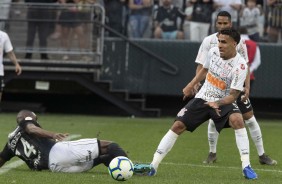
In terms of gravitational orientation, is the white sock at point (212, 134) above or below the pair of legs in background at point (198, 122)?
below

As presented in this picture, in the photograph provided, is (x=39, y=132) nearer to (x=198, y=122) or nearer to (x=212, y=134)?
(x=198, y=122)

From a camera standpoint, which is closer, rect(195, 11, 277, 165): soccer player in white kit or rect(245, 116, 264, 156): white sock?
rect(195, 11, 277, 165): soccer player in white kit

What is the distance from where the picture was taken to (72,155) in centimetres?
1027

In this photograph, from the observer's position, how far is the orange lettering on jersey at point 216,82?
10.7m

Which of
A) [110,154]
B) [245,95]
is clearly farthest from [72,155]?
[245,95]

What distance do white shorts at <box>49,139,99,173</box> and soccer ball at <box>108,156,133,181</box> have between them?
1.74ft

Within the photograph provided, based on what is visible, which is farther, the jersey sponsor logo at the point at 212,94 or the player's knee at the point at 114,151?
the jersey sponsor logo at the point at 212,94

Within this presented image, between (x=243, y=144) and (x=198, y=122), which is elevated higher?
(x=198, y=122)

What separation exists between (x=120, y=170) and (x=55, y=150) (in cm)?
98

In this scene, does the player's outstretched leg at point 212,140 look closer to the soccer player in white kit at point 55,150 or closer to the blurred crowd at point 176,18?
the soccer player in white kit at point 55,150

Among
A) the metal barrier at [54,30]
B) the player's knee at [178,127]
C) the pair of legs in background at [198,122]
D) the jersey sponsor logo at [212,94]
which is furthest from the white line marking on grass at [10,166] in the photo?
the metal barrier at [54,30]

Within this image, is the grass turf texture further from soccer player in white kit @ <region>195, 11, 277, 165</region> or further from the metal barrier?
the metal barrier

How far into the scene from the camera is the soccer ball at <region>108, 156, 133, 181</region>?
978 cm

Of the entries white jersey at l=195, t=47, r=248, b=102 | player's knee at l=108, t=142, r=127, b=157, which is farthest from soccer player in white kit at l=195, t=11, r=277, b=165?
player's knee at l=108, t=142, r=127, b=157
